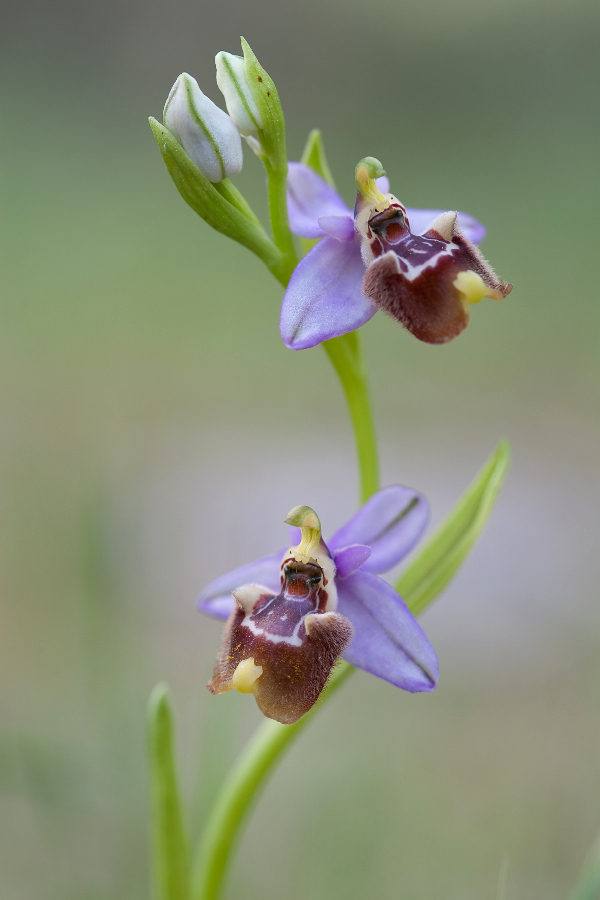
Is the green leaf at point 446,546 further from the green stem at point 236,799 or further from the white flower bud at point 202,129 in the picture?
the white flower bud at point 202,129

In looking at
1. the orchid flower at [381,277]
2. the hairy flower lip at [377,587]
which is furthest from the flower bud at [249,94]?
the hairy flower lip at [377,587]

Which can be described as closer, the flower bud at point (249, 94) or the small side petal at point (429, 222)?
the flower bud at point (249, 94)

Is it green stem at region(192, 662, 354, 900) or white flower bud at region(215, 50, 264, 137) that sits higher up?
white flower bud at region(215, 50, 264, 137)

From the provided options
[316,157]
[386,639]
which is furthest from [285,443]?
[386,639]

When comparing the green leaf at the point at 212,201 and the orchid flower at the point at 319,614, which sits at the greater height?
the green leaf at the point at 212,201

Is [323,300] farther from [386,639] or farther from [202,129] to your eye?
[386,639]

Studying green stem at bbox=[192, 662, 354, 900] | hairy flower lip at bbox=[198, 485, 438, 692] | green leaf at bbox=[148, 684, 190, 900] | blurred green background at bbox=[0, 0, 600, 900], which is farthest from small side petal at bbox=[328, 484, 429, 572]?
blurred green background at bbox=[0, 0, 600, 900]

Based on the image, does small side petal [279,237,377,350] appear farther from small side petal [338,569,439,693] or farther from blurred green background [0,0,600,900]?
blurred green background [0,0,600,900]
